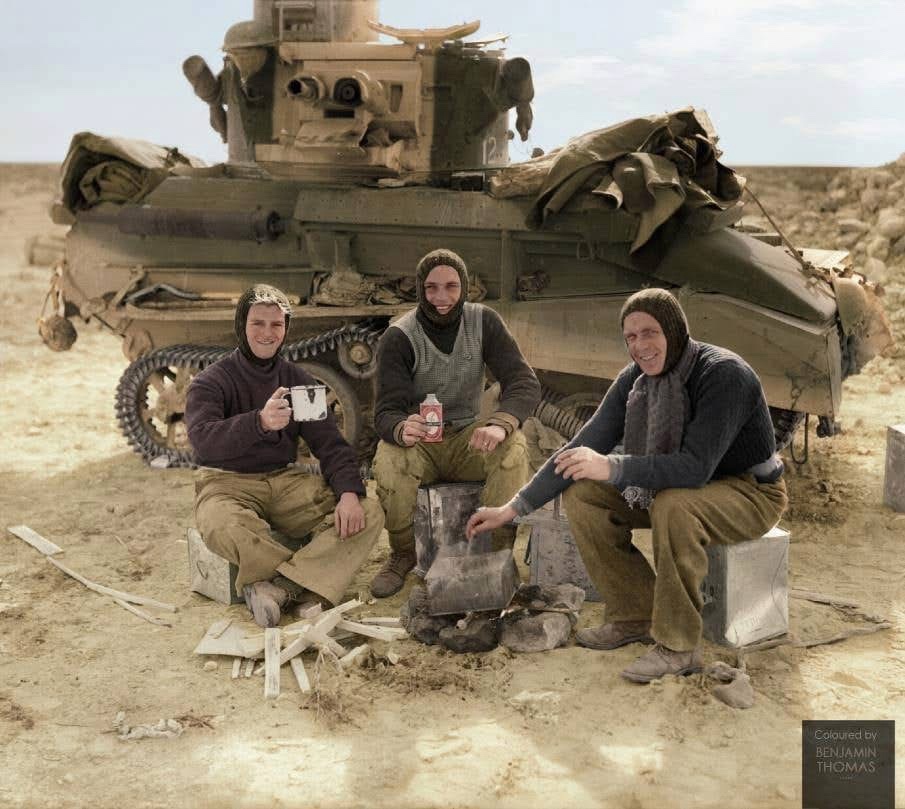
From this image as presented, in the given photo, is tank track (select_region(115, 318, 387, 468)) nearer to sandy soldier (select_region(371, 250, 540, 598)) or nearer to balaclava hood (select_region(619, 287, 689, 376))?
sandy soldier (select_region(371, 250, 540, 598))

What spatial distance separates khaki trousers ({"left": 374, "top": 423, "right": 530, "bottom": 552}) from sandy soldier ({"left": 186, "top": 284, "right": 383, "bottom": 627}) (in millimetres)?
206

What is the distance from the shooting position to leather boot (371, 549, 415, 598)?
18.8ft

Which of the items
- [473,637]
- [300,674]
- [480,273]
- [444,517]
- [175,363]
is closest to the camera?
[300,674]

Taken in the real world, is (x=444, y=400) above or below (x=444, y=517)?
above

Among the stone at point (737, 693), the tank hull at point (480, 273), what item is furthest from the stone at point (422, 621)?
the tank hull at point (480, 273)

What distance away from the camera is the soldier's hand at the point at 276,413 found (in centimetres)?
502

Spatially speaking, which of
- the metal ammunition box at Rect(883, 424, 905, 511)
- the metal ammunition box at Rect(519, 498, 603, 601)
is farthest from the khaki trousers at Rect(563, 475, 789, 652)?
the metal ammunition box at Rect(883, 424, 905, 511)

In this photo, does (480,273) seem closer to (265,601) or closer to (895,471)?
(895,471)

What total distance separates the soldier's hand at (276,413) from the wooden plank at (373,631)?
0.94m

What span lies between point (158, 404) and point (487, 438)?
12.9 feet

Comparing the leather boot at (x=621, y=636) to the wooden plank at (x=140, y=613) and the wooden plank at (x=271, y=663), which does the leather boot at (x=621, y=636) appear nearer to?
the wooden plank at (x=271, y=663)

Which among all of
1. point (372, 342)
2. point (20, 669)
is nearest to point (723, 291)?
point (372, 342)

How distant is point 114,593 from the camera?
19.0ft

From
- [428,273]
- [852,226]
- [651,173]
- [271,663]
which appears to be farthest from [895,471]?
[852,226]
